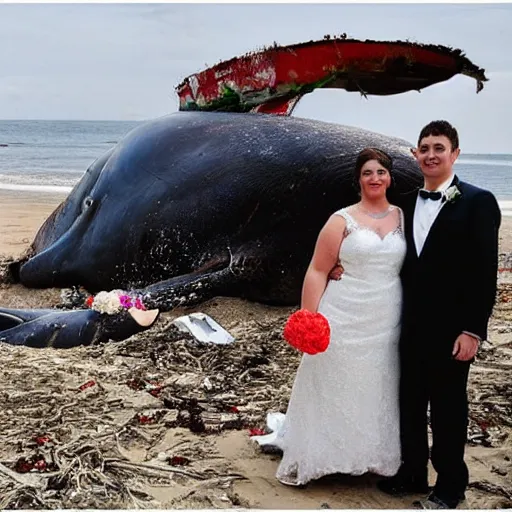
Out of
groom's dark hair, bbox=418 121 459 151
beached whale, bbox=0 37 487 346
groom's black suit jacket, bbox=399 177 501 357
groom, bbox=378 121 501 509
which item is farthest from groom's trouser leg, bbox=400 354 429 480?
beached whale, bbox=0 37 487 346

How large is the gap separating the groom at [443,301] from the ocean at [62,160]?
6900 millimetres

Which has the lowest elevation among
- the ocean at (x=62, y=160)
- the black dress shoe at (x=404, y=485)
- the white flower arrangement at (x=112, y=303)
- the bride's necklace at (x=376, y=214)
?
the ocean at (x=62, y=160)

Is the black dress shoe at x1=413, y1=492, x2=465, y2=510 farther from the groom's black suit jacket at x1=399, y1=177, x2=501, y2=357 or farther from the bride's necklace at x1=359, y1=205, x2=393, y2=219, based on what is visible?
the bride's necklace at x1=359, y1=205, x2=393, y2=219

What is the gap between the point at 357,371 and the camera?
11.5 ft

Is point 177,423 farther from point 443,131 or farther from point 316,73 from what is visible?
point 316,73

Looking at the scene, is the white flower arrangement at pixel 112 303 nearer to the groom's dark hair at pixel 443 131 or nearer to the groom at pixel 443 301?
the groom at pixel 443 301

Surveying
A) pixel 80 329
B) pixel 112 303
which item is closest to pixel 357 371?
pixel 112 303

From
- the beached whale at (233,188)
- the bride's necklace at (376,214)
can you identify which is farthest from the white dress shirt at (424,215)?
the beached whale at (233,188)

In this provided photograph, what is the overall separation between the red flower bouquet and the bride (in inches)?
6.6

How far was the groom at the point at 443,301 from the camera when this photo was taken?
3289 mm

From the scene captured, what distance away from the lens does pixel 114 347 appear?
17.3 feet

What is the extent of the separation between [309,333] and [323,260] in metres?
0.36

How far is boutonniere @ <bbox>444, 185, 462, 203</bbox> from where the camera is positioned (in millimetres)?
3328

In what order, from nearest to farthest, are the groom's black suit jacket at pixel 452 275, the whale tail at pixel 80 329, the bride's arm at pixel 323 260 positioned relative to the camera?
the groom's black suit jacket at pixel 452 275, the bride's arm at pixel 323 260, the whale tail at pixel 80 329
